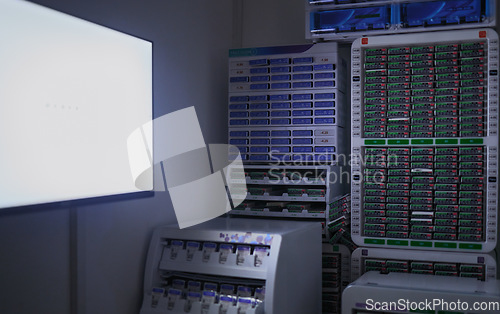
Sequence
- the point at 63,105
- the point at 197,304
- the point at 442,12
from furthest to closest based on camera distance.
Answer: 1. the point at 442,12
2. the point at 197,304
3. the point at 63,105

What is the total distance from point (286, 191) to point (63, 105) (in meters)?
1.71

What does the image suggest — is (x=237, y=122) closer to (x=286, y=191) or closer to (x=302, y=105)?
(x=302, y=105)

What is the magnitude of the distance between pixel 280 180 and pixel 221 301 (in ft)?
3.17

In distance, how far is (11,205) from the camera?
168 centimetres

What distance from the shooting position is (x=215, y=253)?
8.08 ft

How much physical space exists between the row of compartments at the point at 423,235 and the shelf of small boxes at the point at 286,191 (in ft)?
1.06

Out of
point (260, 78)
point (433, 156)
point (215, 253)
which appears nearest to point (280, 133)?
point (260, 78)

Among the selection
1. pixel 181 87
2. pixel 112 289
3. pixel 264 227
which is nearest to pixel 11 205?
pixel 112 289

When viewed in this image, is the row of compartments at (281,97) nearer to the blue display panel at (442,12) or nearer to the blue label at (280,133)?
the blue label at (280,133)

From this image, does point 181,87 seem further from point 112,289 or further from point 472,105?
point 472,105

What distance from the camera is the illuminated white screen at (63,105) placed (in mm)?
1688

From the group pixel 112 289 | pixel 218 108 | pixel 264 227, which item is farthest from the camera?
pixel 218 108

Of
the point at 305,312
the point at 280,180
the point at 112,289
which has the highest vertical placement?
the point at 280,180

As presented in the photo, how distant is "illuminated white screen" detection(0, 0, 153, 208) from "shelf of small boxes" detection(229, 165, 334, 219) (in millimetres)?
1000
